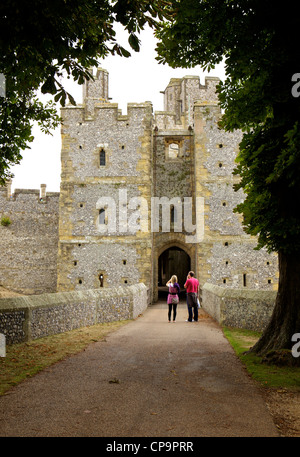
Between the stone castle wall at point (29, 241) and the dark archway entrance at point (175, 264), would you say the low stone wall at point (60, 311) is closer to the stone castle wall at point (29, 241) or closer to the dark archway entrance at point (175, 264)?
the stone castle wall at point (29, 241)

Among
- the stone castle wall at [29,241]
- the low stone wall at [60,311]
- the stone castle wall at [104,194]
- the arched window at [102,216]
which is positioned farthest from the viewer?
the stone castle wall at [29,241]

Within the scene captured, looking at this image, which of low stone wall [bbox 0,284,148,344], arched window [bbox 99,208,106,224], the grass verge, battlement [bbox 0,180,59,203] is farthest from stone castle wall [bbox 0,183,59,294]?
the grass verge

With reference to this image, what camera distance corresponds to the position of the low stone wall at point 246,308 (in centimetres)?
1062

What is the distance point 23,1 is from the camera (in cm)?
470

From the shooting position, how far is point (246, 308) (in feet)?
37.2

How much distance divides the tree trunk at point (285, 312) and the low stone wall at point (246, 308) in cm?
318

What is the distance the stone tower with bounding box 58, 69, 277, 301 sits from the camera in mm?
Answer: 22875

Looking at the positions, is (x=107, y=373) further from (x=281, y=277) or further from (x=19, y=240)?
(x=19, y=240)

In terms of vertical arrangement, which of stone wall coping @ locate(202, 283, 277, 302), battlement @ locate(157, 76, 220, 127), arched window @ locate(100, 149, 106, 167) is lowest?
stone wall coping @ locate(202, 283, 277, 302)

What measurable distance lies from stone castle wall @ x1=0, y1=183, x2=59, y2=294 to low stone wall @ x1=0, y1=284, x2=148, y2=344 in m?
13.4

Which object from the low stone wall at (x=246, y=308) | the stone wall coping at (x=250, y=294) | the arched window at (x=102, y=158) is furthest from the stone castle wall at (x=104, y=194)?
the stone wall coping at (x=250, y=294)

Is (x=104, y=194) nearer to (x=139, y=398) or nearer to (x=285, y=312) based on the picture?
(x=285, y=312)

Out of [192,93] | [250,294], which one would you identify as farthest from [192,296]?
[192,93]

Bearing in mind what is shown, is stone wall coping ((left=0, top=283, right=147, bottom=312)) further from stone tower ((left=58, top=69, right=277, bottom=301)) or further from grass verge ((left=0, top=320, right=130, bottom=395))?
stone tower ((left=58, top=69, right=277, bottom=301))
